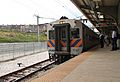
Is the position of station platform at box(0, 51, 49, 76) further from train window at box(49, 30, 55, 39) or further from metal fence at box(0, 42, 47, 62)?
train window at box(49, 30, 55, 39)

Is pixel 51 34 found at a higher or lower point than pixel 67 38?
higher

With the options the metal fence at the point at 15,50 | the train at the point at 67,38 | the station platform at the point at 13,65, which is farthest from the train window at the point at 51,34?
the metal fence at the point at 15,50

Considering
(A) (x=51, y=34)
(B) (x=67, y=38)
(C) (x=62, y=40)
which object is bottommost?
(C) (x=62, y=40)

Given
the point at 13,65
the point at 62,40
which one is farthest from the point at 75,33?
the point at 13,65

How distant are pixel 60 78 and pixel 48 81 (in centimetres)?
51

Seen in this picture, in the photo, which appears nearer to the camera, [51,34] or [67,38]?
[67,38]

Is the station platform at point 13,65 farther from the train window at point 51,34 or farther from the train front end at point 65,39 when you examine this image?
the train window at point 51,34

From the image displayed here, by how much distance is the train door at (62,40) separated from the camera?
45.2ft

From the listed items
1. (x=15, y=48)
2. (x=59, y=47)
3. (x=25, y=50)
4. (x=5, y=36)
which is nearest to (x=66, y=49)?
(x=59, y=47)

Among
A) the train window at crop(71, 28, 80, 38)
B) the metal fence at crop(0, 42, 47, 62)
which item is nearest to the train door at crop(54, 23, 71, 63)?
the train window at crop(71, 28, 80, 38)

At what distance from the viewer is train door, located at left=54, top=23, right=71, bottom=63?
1379 centimetres

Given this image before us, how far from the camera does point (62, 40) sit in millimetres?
14117

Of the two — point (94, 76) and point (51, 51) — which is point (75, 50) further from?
point (94, 76)

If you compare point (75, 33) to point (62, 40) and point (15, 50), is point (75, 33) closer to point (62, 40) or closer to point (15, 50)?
point (62, 40)
